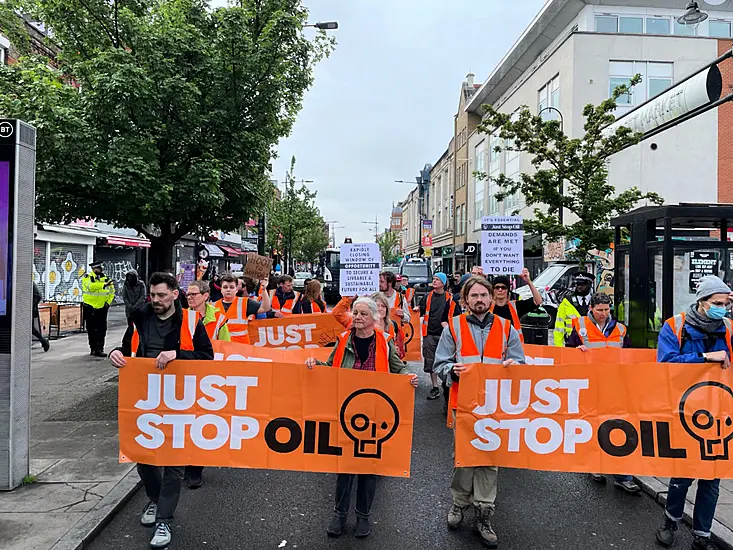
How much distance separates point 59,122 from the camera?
8.67 metres

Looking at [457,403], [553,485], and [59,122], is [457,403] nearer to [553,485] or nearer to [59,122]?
[553,485]

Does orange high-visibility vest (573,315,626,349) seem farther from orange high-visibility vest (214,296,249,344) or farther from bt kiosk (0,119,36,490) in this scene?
bt kiosk (0,119,36,490)

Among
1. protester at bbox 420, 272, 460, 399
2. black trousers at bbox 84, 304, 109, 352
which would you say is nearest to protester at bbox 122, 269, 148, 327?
black trousers at bbox 84, 304, 109, 352

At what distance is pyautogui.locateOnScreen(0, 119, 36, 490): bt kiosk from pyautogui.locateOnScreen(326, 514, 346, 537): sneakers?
2754mm

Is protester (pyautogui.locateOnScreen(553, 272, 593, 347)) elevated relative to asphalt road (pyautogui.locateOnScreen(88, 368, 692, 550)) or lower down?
elevated

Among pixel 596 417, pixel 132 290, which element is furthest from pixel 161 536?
pixel 132 290

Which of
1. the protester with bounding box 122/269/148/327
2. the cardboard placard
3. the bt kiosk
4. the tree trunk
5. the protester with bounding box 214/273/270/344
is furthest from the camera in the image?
the tree trunk

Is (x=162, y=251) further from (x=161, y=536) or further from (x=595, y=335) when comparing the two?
(x=595, y=335)

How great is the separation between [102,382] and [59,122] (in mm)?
4016

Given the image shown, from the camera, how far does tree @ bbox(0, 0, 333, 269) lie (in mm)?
8812

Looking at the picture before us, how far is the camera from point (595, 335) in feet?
20.0

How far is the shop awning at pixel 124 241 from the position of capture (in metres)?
24.0

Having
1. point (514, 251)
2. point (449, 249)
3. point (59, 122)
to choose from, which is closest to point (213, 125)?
point (59, 122)

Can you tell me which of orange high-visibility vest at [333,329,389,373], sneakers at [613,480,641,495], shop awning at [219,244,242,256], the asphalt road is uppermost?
shop awning at [219,244,242,256]
